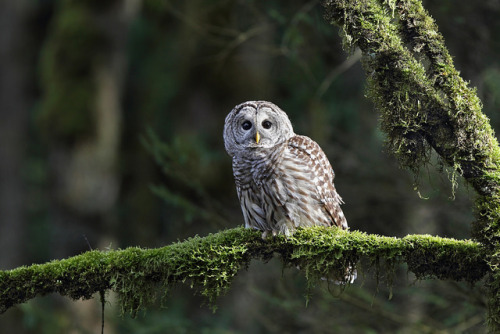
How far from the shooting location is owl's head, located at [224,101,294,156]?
14.6ft

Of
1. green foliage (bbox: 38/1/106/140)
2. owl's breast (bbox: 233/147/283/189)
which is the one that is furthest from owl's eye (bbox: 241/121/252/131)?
green foliage (bbox: 38/1/106/140)

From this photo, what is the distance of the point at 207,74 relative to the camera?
1015 cm

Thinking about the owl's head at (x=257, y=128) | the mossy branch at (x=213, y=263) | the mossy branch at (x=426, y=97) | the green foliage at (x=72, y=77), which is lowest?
the mossy branch at (x=213, y=263)

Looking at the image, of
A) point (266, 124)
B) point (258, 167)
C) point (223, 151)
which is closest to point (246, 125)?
point (266, 124)

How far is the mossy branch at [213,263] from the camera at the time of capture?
3.14 metres

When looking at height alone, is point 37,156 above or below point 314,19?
above

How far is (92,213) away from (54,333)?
1.87 metres

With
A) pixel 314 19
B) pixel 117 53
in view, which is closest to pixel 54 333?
pixel 117 53

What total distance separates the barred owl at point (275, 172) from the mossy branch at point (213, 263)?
65 cm

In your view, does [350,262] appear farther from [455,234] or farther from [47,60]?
[47,60]

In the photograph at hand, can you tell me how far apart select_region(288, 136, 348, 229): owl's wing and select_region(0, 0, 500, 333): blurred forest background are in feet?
4.07

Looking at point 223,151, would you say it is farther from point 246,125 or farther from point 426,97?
point 426,97

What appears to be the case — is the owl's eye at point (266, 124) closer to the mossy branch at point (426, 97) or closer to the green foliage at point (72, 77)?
the mossy branch at point (426, 97)

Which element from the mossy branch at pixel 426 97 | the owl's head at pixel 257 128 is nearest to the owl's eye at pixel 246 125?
the owl's head at pixel 257 128
